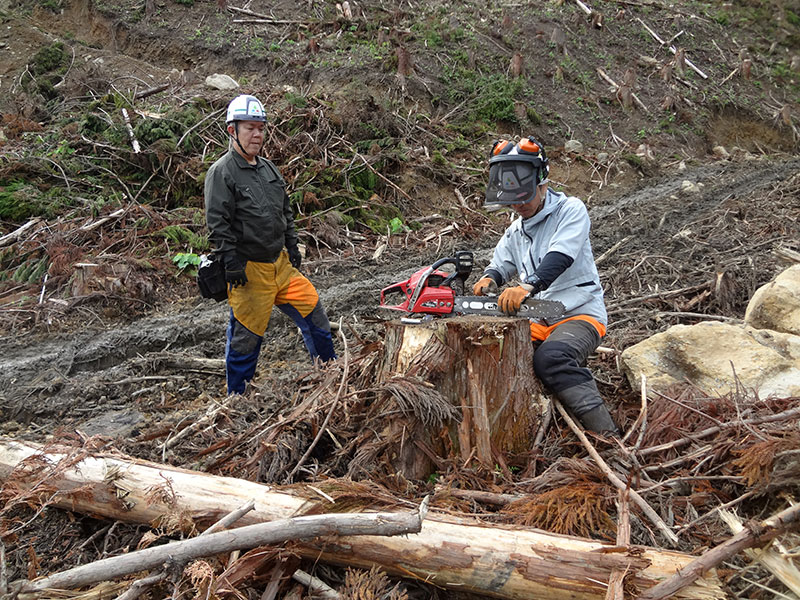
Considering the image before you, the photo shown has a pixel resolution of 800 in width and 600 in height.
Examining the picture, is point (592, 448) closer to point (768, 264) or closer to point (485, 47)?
point (768, 264)

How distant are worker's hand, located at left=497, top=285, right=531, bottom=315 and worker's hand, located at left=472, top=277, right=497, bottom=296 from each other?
52 centimetres

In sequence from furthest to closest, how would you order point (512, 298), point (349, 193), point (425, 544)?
point (349, 193), point (512, 298), point (425, 544)

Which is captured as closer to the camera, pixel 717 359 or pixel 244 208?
pixel 717 359

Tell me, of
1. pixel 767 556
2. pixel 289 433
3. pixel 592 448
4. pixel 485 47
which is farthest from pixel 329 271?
pixel 485 47

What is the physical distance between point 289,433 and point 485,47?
14.8 meters

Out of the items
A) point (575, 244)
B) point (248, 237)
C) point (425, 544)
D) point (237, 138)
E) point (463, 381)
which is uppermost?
point (575, 244)

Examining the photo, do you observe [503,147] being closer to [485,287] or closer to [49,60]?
[485,287]

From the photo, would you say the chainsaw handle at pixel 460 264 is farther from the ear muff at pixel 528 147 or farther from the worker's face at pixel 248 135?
the worker's face at pixel 248 135

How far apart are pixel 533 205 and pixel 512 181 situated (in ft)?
0.89

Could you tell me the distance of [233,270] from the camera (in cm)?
478

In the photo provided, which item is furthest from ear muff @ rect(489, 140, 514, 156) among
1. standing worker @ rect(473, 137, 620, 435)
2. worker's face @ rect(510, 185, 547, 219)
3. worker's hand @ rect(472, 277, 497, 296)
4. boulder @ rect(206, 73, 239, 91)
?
boulder @ rect(206, 73, 239, 91)

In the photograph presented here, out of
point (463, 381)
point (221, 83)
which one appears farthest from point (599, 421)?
point (221, 83)

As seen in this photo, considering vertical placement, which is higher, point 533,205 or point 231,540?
point 533,205

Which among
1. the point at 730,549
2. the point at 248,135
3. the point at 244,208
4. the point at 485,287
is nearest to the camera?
the point at 730,549
